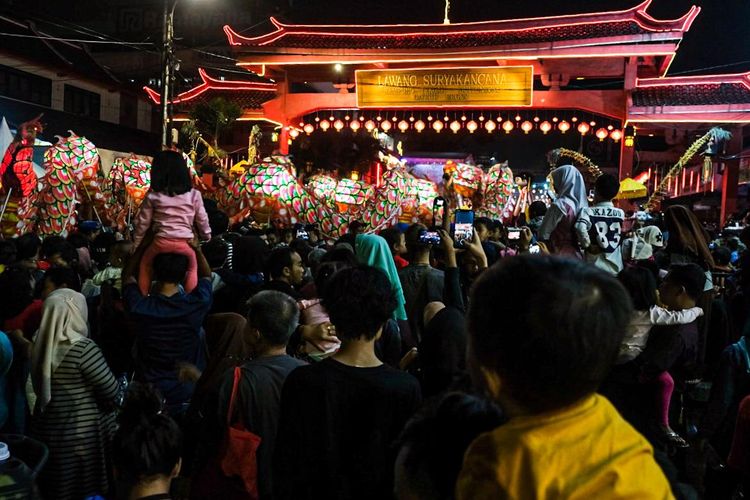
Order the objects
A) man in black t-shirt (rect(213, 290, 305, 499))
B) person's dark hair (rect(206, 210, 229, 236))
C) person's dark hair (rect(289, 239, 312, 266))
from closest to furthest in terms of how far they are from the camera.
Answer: man in black t-shirt (rect(213, 290, 305, 499))
person's dark hair (rect(206, 210, 229, 236))
person's dark hair (rect(289, 239, 312, 266))

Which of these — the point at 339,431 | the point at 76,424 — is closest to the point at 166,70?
the point at 76,424

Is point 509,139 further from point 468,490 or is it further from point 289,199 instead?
point 468,490

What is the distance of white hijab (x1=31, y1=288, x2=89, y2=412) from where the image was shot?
356cm

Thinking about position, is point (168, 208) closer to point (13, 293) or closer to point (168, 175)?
point (168, 175)

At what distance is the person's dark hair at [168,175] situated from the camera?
522 centimetres

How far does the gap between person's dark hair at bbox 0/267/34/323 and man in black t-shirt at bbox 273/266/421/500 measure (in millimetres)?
2704

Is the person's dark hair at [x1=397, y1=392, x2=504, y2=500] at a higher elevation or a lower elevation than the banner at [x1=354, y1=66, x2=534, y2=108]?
lower

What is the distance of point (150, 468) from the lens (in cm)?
237

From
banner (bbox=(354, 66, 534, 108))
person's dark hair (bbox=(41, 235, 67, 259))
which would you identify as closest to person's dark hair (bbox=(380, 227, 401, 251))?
person's dark hair (bbox=(41, 235, 67, 259))

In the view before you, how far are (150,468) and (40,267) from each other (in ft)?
13.4

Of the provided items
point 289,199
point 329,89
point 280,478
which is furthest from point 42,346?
point 329,89

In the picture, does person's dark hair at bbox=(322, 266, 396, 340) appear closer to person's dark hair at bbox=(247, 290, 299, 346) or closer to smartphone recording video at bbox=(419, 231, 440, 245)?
person's dark hair at bbox=(247, 290, 299, 346)

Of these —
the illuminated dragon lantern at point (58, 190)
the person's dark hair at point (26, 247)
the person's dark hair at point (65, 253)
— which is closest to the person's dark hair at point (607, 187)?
the person's dark hair at point (65, 253)

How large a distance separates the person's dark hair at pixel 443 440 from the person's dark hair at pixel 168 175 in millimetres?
4245
